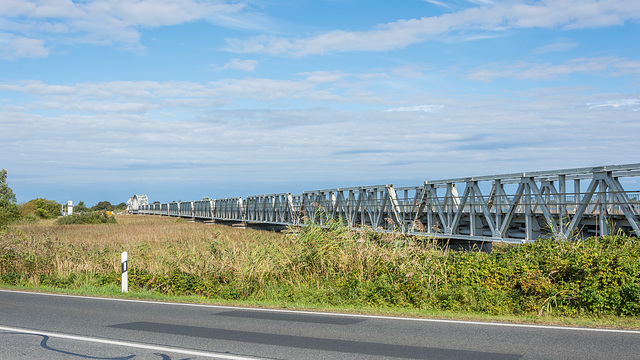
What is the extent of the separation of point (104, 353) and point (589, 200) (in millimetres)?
13007

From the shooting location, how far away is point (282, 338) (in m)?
7.86

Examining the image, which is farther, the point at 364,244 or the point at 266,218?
the point at 266,218

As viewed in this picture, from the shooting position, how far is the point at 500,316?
31.3ft

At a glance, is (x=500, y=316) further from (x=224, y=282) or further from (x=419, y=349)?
(x=224, y=282)

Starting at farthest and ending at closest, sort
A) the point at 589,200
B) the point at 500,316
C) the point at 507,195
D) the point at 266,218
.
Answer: the point at 266,218
the point at 507,195
the point at 589,200
the point at 500,316

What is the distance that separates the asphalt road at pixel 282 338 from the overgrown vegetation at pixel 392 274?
1658 millimetres

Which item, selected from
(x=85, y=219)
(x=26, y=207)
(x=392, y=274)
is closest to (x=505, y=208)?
(x=392, y=274)

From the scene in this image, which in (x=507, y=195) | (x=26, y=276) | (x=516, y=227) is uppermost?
(x=507, y=195)

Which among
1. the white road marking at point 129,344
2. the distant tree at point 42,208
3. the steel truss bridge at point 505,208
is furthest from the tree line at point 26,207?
the white road marking at point 129,344

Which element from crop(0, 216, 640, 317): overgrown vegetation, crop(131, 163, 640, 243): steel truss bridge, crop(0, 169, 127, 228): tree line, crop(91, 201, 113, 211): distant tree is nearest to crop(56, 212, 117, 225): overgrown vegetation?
crop(0, 169, 127, 228): tree line

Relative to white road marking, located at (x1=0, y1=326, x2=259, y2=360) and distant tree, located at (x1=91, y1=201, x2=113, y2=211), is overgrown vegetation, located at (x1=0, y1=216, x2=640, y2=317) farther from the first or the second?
distant tree, located at (x1=91, y1=201, x2=113, y2=211)

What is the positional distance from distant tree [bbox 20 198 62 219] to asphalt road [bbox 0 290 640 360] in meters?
93.4

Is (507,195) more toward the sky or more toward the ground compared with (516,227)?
more toward the sky

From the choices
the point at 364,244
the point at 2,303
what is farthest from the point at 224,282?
the point at 2,303
